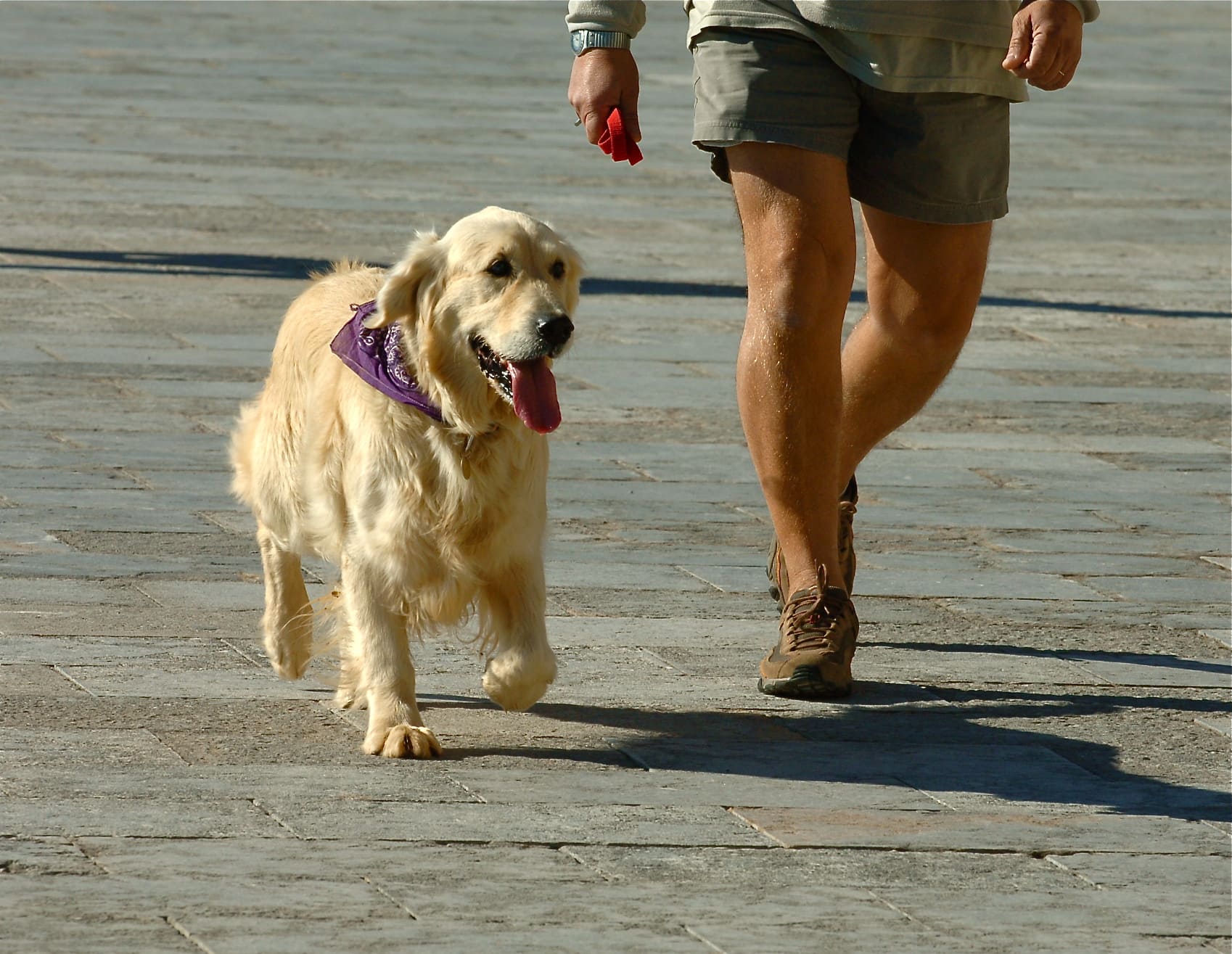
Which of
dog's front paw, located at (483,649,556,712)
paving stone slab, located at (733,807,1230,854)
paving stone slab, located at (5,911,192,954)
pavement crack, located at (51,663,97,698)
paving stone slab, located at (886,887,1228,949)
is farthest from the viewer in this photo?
pavement crack, located at (51,663,97,698)

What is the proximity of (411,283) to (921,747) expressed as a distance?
1.40 m

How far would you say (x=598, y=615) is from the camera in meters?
5.39

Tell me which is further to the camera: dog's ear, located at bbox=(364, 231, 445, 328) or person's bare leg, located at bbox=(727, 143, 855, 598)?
person's bare leg, located at bbox=(727, 143, 855, 598)

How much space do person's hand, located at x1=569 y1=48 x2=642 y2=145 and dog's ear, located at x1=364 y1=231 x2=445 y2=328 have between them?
2.19 ft

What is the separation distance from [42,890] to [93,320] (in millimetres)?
5948

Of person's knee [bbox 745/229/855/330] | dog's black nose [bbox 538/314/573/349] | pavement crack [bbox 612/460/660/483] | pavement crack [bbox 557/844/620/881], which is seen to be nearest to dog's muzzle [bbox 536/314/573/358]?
dog's black nose [bbox 538/314/573/349]

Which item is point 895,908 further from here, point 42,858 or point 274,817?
point 42,858

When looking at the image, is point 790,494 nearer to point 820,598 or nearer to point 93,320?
point 820,598

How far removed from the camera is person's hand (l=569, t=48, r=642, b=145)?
16.4 feet

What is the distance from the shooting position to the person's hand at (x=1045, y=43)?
4.74 m

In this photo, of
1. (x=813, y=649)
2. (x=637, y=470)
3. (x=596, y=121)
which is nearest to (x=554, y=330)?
(x=596, y=121)

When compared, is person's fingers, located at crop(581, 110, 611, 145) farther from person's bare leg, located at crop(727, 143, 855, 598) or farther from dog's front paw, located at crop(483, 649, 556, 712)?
dog's front paw, located at crop(483, 649, 556, 712)

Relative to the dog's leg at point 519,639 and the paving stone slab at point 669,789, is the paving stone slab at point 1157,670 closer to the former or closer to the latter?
the paving stone slab at point 669,789

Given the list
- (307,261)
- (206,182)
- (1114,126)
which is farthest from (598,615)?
(1114,126)
